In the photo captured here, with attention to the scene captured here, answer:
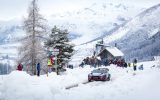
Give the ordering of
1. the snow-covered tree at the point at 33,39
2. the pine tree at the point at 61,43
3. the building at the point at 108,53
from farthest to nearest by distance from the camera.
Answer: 1. the building at the point at 108,53
2. the pine tree at the point at 61,43
3. the snow-covered tree at the point at 33,39

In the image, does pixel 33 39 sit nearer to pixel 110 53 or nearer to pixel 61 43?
pixel 61 43

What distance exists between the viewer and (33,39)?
53688mm

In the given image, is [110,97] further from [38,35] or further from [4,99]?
[38,35]

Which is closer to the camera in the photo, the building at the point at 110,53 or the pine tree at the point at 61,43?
the pine tree at the point at 61,43

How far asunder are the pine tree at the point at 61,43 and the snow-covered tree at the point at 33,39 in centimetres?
850

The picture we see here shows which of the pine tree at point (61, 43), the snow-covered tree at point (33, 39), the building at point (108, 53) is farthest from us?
the building at point (108, 53)

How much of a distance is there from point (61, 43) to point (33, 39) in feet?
33.5

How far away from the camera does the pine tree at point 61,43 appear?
62.9 meters

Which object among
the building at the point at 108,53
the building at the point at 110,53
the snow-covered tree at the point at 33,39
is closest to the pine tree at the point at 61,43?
the snow-covered tree at the point at 33,39

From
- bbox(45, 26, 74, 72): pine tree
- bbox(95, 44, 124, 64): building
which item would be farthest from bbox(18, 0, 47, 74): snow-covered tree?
bbox(95, 44, 124, 64): building

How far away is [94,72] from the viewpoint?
40.7m

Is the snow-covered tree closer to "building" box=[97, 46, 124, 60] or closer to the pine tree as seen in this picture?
the pine tree

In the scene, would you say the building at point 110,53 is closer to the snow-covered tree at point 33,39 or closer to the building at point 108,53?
the building at point 108,53

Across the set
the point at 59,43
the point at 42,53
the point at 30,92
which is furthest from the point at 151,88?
the point at 59,43
